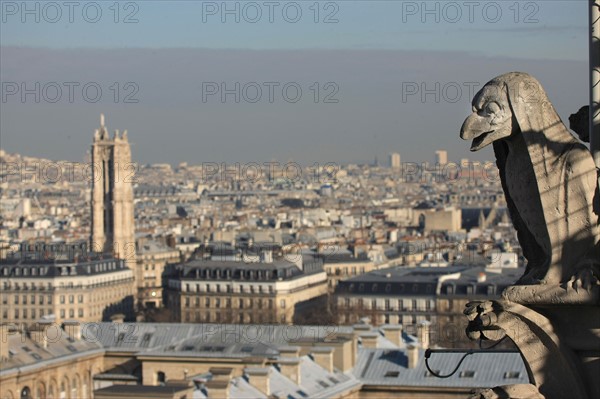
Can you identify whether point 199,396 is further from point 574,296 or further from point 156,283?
point 156,283

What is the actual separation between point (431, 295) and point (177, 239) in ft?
162

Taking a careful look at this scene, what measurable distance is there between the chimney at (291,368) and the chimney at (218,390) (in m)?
2.61

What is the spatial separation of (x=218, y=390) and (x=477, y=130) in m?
23.0

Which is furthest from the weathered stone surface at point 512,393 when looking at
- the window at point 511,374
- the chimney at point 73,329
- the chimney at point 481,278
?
the chimney at point 481,278

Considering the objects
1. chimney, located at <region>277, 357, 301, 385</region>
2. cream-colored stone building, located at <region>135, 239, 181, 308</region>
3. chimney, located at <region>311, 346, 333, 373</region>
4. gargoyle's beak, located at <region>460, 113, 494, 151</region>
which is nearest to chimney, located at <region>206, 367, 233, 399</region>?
chimney, located at <region>277, 357, 301, 385</region>

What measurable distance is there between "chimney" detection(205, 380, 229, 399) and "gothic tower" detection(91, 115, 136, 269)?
84.1 meters

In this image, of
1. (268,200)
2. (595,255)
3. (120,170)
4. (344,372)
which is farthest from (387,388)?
(268,200)

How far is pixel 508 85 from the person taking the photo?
3.88 meters

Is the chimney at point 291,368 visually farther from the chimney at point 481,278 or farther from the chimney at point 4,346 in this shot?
the chimney at point 481,278

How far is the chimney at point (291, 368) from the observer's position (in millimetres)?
29267

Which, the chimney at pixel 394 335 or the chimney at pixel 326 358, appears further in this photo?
the chimney at pixel 394 335

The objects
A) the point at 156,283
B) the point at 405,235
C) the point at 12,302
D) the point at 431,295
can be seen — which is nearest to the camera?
the point at 431,295

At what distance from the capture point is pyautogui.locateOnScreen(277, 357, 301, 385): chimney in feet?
96.0

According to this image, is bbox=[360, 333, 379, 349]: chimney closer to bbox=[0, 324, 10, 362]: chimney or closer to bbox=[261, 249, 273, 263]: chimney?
bbox=[0, 324, 10, 362]: chimney
